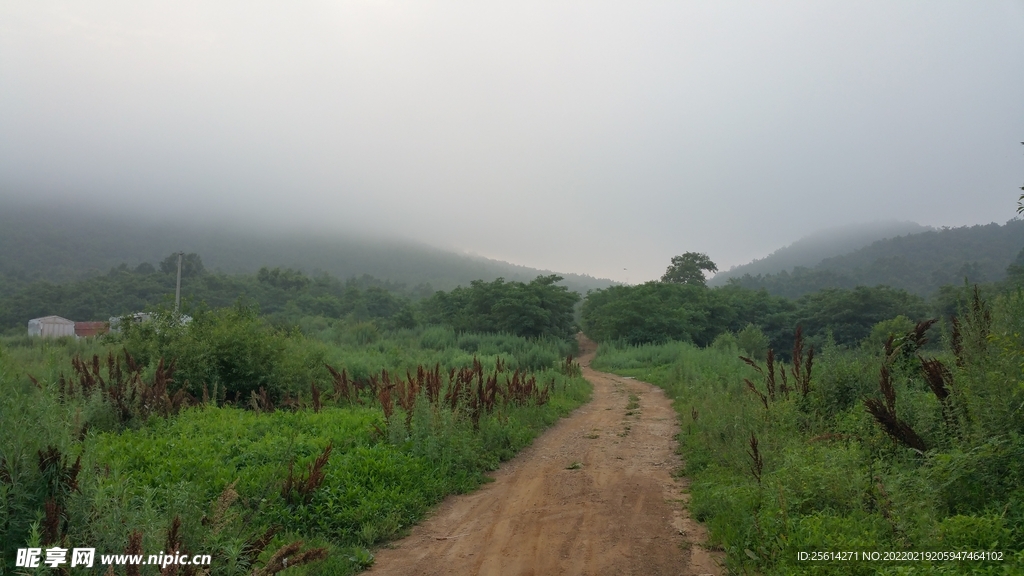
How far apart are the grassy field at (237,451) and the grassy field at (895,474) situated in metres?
3.37

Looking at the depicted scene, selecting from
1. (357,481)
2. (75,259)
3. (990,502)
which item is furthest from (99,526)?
(75,259)

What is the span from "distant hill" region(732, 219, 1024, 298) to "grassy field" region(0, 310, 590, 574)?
74632 millimetres

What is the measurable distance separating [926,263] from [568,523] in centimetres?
9888

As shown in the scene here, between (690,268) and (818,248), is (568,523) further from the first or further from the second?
(818,248)

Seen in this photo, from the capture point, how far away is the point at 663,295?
46.4 metres

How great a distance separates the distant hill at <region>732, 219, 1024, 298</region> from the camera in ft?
242

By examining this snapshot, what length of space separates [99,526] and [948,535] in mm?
5801

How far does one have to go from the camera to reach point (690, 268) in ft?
240

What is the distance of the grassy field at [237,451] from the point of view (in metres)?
4.10

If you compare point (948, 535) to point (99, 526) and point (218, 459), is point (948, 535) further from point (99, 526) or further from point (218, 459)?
point (218, 459)

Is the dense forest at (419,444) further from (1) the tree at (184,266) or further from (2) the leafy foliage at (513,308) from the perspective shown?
(1) the tree at (184,266)

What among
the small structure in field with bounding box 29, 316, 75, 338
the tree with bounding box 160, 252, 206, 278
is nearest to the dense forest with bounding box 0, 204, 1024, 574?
the small structure in field with bounding box 29, 316, 75, 338

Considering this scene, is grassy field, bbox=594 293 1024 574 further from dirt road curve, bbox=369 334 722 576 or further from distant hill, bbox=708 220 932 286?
distant hill, bbox=708 220 932 286

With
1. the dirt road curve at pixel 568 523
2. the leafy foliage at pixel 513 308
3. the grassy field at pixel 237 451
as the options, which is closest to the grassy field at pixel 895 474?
the dirt road curve at pixel 568 523
